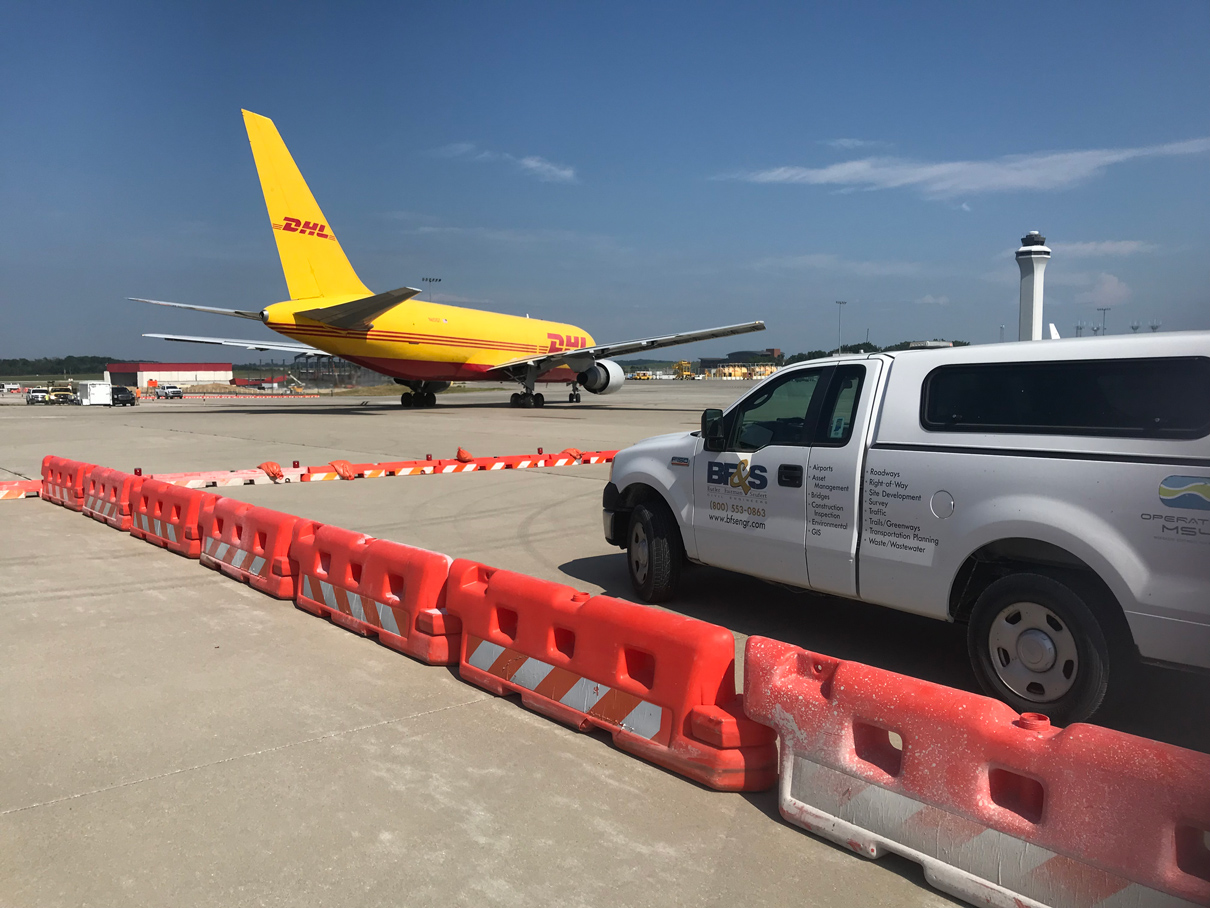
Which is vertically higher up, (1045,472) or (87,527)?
(1045,472)

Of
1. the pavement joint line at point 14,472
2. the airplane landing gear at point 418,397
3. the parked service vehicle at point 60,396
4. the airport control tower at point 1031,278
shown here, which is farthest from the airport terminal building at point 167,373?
the airport control tower at point 1031,278

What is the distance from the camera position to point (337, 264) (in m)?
30.0

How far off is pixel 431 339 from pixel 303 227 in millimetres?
6049

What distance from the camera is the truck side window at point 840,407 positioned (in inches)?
205

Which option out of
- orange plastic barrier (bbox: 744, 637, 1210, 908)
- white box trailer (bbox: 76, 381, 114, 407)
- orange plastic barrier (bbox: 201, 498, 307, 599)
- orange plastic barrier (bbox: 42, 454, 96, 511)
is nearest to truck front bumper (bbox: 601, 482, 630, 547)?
orange plastic barrier (bbox: 201, 498, 307, 599)

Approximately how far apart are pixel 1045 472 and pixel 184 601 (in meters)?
6.17

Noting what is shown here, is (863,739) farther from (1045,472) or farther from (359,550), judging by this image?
(359,550)

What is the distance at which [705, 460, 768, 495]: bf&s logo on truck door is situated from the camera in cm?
569

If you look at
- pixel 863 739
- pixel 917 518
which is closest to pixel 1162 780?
pixel 863 739

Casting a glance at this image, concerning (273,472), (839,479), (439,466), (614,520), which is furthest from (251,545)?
(439,466)

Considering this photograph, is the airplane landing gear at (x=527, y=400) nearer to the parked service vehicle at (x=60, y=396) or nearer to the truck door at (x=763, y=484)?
the truck door at (x=763, y=484)

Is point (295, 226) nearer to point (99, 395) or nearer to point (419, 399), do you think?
point (419, 399)

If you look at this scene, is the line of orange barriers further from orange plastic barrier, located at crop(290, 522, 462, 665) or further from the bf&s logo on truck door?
the bf&s logo on truck door

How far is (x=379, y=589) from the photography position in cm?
579
